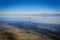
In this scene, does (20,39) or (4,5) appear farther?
(4,5)

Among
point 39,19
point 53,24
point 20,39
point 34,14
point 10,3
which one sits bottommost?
point 20,39

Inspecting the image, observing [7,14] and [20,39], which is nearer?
[20,39]

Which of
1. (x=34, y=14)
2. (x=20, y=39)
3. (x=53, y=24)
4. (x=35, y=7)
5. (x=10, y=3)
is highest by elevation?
(x=10, y=3)

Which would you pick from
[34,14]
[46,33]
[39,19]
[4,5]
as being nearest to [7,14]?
[4,5]

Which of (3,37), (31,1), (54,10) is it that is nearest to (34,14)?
(31,1)

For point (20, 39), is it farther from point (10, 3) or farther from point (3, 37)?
point (10, 3)

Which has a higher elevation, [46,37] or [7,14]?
[7,14]

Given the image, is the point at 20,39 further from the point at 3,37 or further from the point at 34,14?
the point at 34,14

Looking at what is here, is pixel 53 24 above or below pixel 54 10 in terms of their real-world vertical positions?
below
